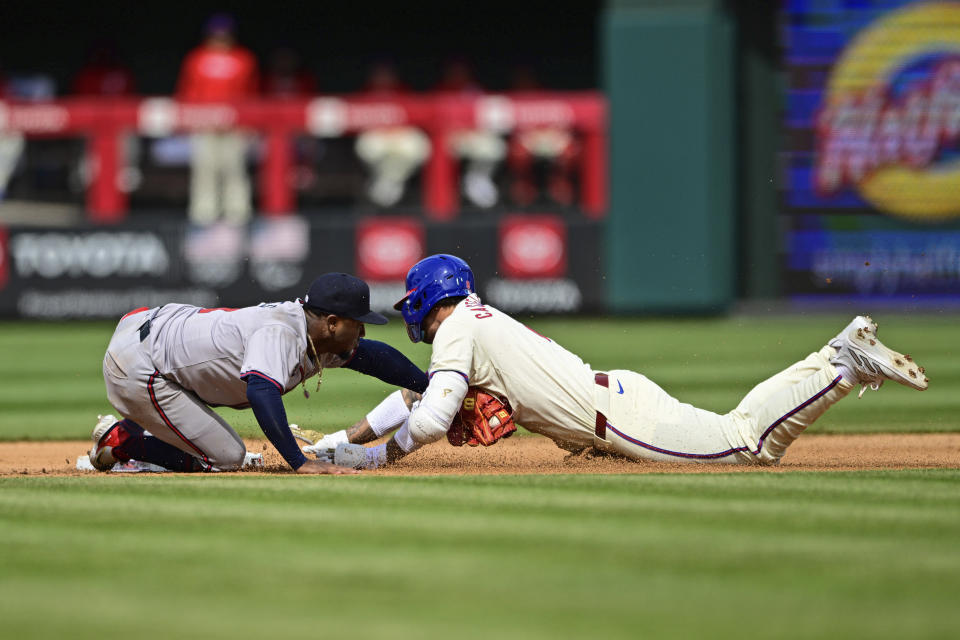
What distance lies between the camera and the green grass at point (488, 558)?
11.6ft

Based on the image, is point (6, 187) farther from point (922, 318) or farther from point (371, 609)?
point (371, 609)

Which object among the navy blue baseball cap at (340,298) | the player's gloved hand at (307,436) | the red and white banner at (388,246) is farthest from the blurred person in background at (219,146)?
the navy blue baseball cap at (340,298)

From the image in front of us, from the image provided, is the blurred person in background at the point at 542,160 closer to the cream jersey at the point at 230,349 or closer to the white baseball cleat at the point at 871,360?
the cream jersey at the point at 230,349

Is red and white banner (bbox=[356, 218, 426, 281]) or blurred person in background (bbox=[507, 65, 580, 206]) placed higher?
blurred person in background (bbox=[507, 65, 580, 206])

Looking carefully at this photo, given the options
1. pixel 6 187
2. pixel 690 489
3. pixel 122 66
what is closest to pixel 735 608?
pixel 690 489

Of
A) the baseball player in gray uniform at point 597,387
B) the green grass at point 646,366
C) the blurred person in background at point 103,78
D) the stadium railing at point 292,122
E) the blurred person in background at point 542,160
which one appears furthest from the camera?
the blurred person in background at point 103,78

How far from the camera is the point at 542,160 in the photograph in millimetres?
19016

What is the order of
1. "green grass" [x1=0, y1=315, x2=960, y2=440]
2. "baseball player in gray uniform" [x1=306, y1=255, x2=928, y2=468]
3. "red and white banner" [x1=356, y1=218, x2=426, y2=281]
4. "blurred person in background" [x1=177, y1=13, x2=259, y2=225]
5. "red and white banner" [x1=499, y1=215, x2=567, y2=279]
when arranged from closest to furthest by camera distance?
1. "baseball player in gray uniform" [x1=306, y1=255, x2=928, y2=468]
2. "green grass" [x1=0, y1=315, x2=960, y2=440]
3. "red and white banner" [x1=499, y1=215, x2=567, y2=279]
4. "red and white banner" [x1=356, y1=218, x2=426, y2=281]
5. "blurred person in background" [x1=177, y1=13, x2=259, y2=225]

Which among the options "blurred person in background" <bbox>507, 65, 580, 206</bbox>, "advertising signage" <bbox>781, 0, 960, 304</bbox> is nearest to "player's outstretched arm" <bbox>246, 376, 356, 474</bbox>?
"advertising signage" <bbox>781, 0, 960, 304</bbox>

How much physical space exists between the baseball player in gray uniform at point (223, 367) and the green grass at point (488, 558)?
1.61ft

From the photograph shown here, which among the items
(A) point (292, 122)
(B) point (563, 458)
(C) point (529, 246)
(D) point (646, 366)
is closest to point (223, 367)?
(B) point (563, 458)

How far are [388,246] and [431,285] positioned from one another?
10.6 meters

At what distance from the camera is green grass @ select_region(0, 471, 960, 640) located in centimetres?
354

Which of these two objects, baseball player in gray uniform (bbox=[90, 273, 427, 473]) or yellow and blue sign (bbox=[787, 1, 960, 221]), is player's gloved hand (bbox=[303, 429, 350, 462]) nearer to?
baseball player in gray uniform (bbox=[90, 273, 427, 473])
